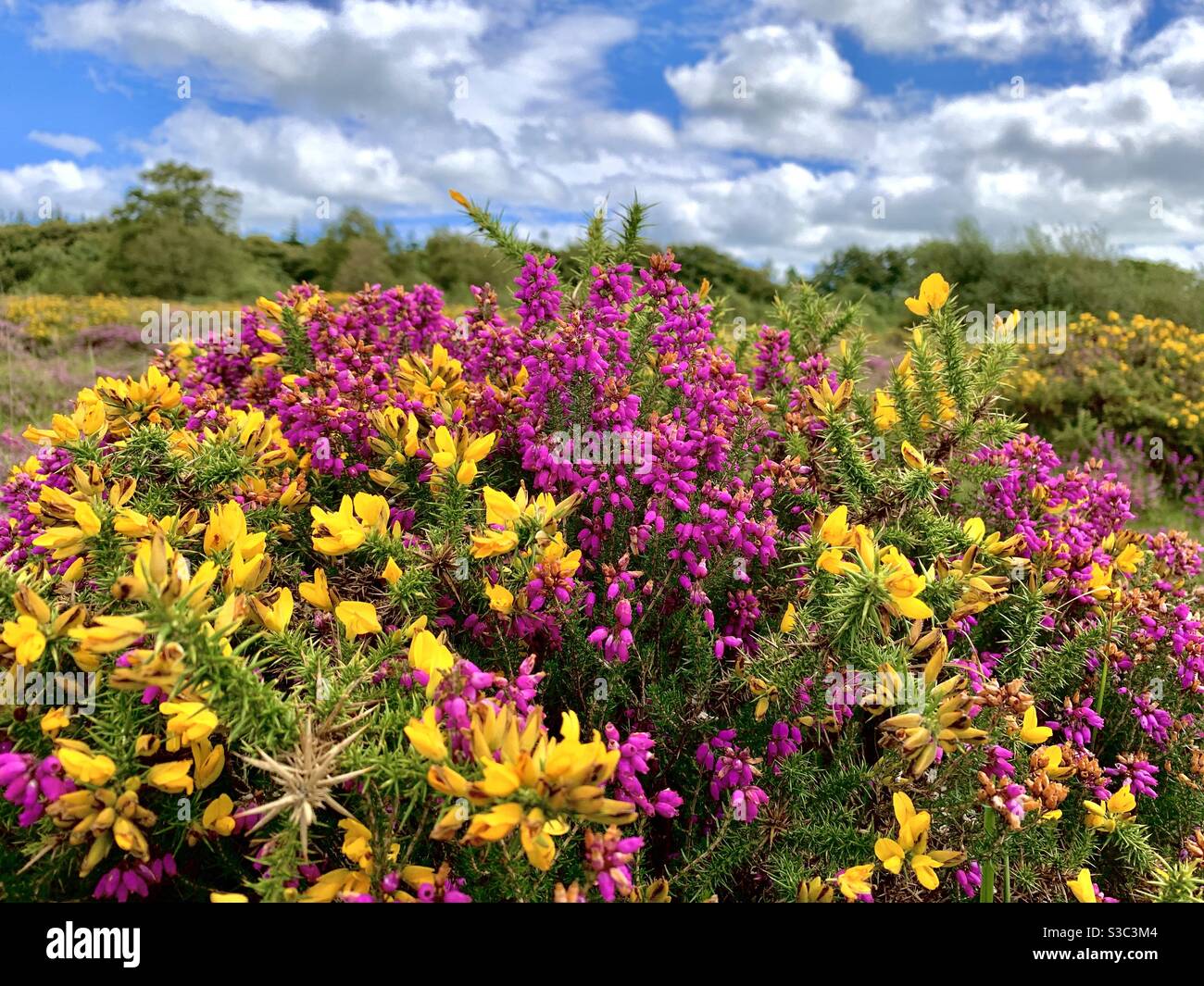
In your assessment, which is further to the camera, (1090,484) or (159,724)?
(1090,484)

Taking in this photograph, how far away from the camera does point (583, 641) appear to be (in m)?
1.77

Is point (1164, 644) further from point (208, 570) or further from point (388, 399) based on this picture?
point (208, 570)

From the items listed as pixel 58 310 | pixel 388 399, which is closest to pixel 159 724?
pixel 388 399

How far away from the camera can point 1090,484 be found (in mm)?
3279

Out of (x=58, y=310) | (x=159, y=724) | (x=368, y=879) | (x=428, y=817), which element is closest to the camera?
(x=368, y=879)

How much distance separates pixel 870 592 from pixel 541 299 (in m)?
1.36

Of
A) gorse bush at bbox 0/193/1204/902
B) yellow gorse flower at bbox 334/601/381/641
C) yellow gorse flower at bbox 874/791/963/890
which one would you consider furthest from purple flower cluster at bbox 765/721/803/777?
yellow gorse flower at bbox 334/601/381/641

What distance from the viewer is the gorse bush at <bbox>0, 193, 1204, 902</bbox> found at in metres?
1.30

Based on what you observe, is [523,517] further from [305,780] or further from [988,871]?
[988,871]

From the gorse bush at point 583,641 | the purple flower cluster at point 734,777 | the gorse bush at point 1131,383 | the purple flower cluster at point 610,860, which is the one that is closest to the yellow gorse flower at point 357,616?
the gorse bush at point 583,641

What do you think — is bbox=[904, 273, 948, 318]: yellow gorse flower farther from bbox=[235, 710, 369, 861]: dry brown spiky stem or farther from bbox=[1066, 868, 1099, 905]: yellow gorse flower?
bbox=[235, 710, 369, 861]: dry brown spiky stem

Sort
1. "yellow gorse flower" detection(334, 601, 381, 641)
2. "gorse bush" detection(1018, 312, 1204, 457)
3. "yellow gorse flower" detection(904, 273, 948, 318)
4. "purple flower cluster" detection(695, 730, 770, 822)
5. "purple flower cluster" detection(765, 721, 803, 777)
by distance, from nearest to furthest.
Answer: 1. "yellow gorse flower" detection(334, 601, 381, 641)
2. "purple flower cluster" detection(695, 730, 770, 822)
3. "purple flower cluster" detection(765, 721, 803, 777)
4. "yellow gorse flower" detection(904, 273, 948, 318)
5. "gorse bush" detection(1018, 312, 1204, 457)

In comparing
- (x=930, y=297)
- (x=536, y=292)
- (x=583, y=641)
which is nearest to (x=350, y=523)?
(x=583, y=641)

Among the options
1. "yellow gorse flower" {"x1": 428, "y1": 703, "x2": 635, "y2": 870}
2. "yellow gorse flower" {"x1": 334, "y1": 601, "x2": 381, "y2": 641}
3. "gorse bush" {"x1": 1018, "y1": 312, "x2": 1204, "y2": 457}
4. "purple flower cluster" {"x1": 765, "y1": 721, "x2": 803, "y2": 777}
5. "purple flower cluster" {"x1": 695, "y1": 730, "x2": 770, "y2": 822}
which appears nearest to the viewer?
"yellow gorse flower" {"x1": 428, "y1": 703, "x2": 635, "y2": 870}
